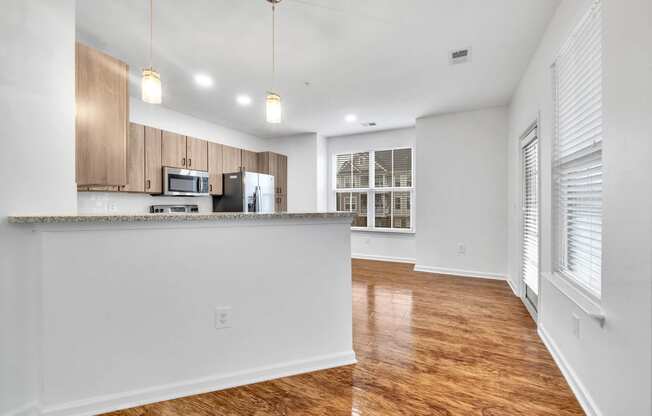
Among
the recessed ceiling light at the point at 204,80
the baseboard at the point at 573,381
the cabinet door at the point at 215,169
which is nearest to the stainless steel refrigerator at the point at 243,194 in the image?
the cabinet door at the point at 215,169

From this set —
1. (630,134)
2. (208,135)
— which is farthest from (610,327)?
(208,135)

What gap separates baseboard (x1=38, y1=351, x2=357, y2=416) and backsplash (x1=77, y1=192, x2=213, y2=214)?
260 cm

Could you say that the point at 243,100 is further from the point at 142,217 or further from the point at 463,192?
the point at 463,192

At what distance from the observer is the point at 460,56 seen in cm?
281

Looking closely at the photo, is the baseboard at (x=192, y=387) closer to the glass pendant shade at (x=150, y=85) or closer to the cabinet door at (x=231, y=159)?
the glass pendant shade at (x=150, y=85)

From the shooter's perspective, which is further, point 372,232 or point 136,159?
point 372,232

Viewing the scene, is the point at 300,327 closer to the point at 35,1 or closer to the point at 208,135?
the point at 35,1

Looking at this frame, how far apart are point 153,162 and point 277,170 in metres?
2.35

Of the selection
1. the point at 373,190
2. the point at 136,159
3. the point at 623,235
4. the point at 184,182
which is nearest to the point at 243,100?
the point at 184,182

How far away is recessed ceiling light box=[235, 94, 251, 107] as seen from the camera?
3853 millimetres

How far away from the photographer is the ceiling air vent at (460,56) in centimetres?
273

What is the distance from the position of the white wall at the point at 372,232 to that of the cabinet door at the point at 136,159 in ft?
11.5

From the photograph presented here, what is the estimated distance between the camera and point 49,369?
57.3 inches

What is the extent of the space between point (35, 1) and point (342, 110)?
3430 mm
